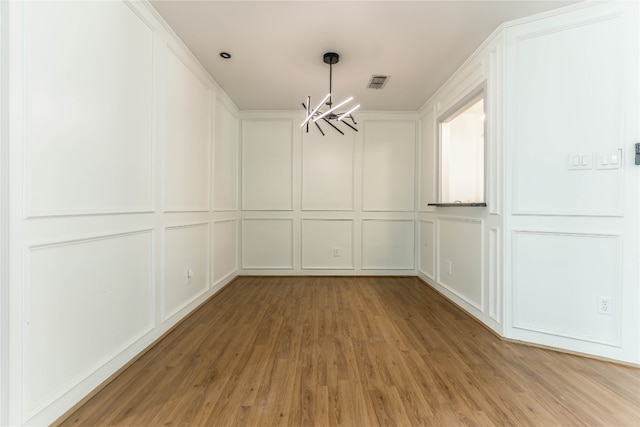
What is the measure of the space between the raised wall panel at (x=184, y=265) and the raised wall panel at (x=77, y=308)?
36 cm

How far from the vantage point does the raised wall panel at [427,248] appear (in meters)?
4.18

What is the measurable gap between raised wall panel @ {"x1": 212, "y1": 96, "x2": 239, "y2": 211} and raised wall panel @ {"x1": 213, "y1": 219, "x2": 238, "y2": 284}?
0.80 feet

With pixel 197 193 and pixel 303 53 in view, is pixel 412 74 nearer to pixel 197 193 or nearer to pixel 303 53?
pixel 303 53

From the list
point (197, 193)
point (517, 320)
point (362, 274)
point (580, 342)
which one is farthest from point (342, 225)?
point (580, 342)

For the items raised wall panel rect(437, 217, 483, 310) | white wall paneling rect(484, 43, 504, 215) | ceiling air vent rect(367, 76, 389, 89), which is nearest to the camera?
white wall paneling rect(484, 43, 504, 215)

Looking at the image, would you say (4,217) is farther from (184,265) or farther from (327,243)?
(327,243)

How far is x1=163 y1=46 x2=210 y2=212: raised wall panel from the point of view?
8.46ft

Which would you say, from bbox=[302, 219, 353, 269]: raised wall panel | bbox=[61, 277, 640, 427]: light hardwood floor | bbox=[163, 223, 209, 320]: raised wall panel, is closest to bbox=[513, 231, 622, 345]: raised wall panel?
bbox=[61, 277, 640, 427]: light hardwood floor

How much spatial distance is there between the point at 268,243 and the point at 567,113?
388 cm

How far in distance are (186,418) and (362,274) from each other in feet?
11.5

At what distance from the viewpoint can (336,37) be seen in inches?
104

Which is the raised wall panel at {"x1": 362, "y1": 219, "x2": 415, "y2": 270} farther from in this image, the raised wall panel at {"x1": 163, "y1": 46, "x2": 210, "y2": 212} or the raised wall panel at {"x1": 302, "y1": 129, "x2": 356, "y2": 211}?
the raised wall panel at {"x1": 163, "y1": 46, "x2": 210, "y2": 212}

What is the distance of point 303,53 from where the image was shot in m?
2.91

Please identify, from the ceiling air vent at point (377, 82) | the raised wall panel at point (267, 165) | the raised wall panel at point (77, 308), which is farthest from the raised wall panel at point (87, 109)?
the raised wall panel at point (267, 165)
